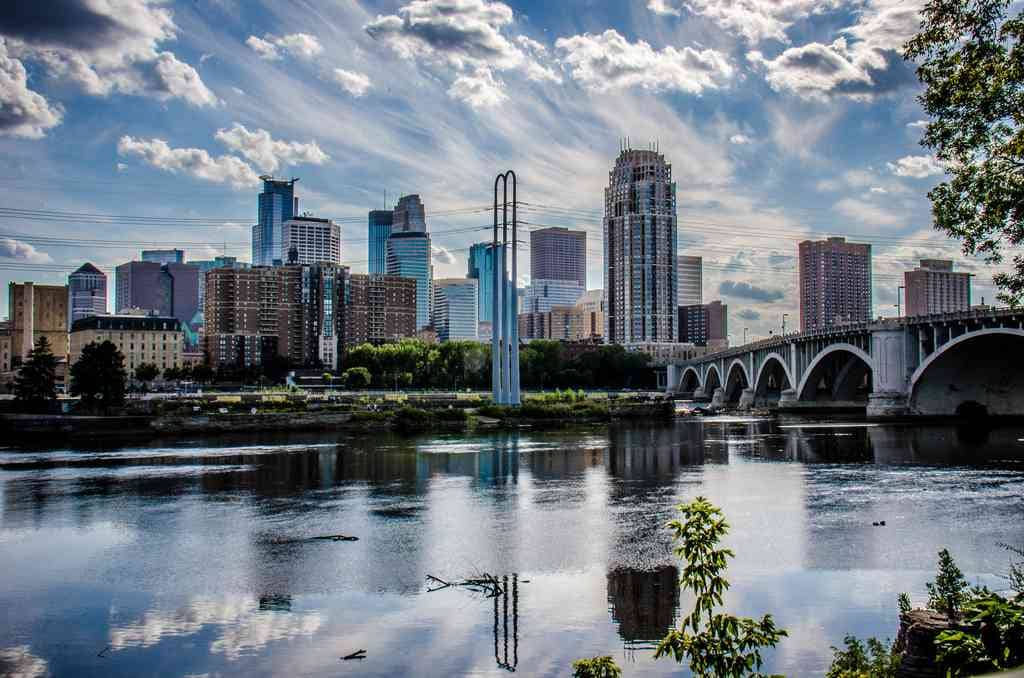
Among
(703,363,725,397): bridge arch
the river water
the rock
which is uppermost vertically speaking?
(703,363,725,397): bridge arch

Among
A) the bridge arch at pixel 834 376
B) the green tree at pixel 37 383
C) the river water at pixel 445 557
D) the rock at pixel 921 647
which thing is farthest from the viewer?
the bridge arch at pixel 834 376

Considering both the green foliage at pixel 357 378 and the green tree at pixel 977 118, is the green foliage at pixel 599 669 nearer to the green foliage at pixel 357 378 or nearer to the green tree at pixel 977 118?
the green tree at pixel 977 118

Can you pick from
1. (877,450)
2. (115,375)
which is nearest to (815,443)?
(877,450)

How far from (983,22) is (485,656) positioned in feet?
52.1

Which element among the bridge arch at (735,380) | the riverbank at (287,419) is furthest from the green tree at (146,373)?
the bridge arch at (735,380)

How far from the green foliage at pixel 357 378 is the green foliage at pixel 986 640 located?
162m

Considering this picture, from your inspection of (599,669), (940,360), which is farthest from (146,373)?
(599,669)

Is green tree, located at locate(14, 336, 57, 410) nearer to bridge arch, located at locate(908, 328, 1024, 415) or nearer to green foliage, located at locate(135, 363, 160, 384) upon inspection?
green foliage, located at locate(135, 363, 160, 384)

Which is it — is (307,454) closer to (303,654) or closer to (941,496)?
(941,496)

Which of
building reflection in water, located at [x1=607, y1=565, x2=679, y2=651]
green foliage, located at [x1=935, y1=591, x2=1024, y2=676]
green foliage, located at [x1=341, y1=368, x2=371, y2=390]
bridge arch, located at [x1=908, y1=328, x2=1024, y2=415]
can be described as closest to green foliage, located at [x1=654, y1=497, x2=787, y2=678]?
green foliage, located at [x1=935, y1=591, x2=1024, y2=676]

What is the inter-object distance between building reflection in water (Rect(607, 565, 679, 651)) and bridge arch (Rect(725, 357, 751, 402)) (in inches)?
5066

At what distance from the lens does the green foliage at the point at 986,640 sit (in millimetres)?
9688

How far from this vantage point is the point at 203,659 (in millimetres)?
17375

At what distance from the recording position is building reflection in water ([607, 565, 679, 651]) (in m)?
18.3
